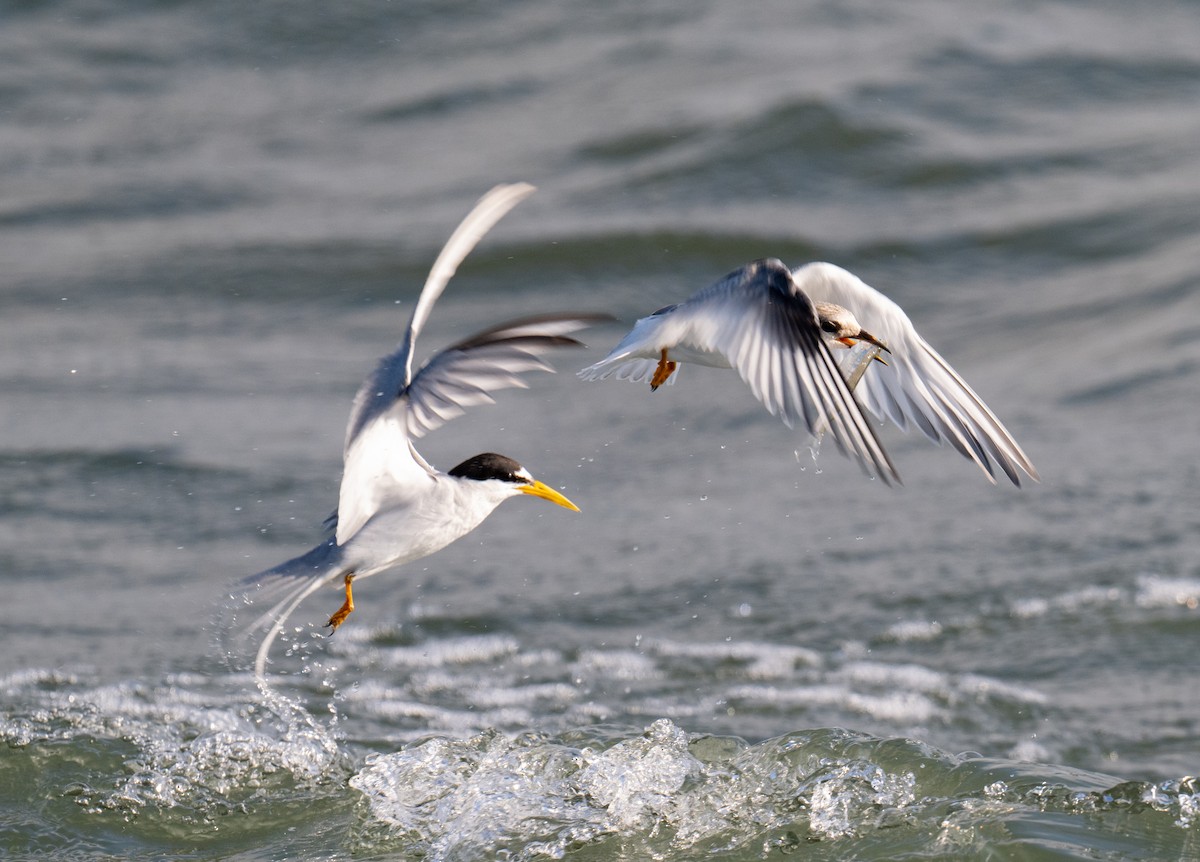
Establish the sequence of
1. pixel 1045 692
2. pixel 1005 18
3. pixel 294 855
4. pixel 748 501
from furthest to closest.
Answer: pixel 1005 18 → pixel 748 501 → pixel 1045 692 → pixel 294 855

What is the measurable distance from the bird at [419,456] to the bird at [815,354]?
575mm

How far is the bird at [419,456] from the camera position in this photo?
4.22 m

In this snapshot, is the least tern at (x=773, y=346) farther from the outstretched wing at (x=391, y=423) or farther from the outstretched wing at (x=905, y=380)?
the outstretched wing at (x=391, y=423)

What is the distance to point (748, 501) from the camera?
8.38 meters

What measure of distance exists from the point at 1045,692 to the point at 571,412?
11.7 feet

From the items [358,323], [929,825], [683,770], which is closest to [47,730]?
[683,770]

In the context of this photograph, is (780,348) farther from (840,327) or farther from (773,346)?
(840,327)

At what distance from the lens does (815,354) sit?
4.57m

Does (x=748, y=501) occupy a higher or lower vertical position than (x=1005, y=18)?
lower

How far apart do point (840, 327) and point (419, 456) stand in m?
1.52

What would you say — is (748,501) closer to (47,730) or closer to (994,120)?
(47,730)

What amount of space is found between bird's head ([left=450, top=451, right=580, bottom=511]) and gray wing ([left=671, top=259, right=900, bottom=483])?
0.67 m

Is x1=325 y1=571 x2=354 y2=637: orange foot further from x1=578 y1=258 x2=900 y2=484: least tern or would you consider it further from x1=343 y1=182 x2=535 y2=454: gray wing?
x1=578 y1=258 x2=900 y2=484: least tern

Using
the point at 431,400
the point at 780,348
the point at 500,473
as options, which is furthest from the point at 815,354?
the point at 431,400
